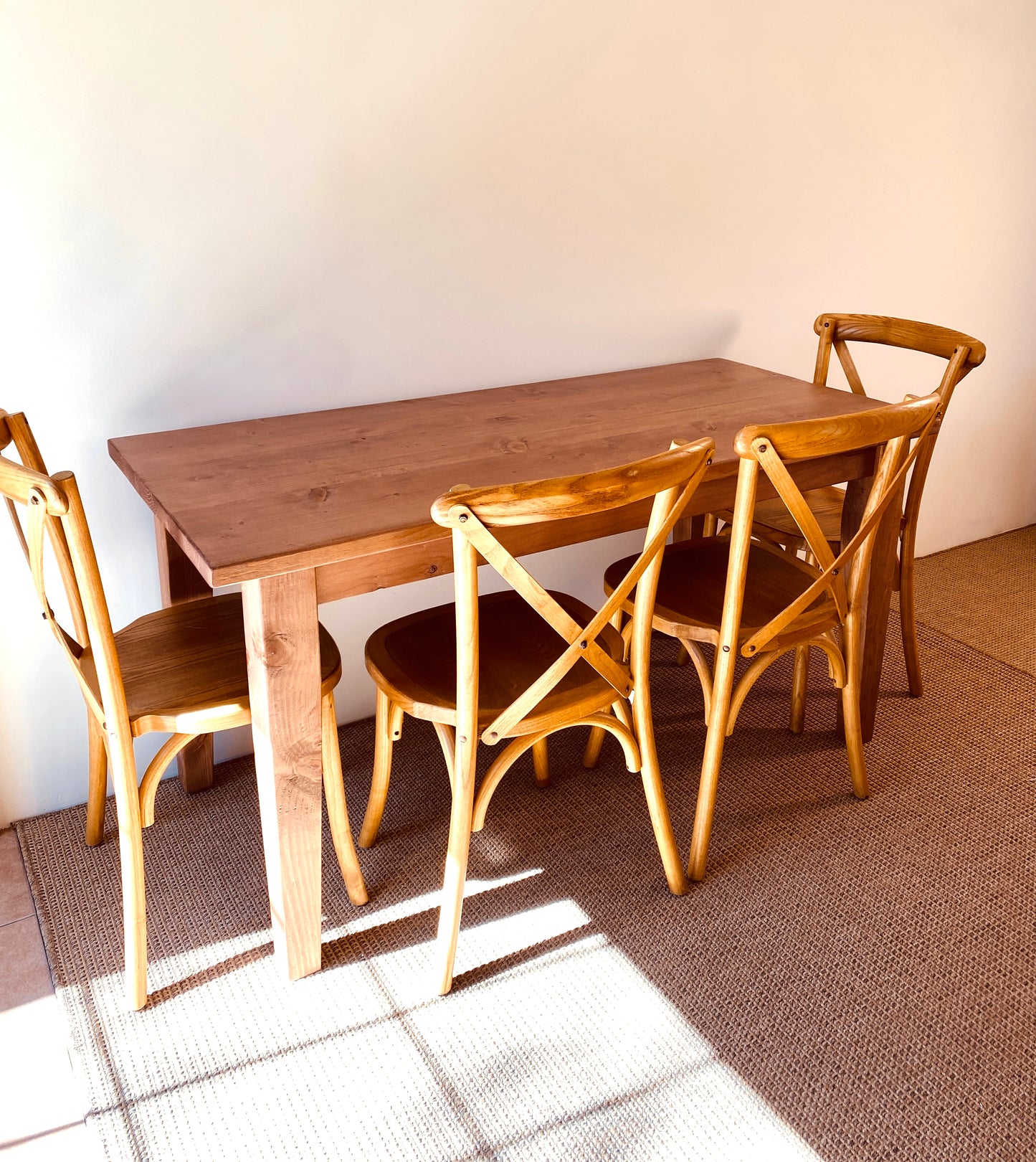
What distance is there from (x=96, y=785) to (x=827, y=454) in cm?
148

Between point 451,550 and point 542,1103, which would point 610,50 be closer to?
point 451,550

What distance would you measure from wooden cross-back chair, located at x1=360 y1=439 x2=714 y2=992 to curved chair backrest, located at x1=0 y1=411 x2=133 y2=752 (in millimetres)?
435

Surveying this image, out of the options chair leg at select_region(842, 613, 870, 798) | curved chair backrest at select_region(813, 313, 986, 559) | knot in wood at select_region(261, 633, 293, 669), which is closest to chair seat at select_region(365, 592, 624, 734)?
knot in wood at select_region(261, 633, 293, 669)

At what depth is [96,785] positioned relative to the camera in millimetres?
1978

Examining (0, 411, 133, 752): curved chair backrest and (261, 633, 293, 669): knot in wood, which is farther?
(261, 633, 293, 669): knot in wood

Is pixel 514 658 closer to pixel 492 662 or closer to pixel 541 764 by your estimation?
pixel 492 662

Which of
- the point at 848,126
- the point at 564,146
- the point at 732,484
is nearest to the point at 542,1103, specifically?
the point at 732,484

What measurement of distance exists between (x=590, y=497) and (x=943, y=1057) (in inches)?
41.5

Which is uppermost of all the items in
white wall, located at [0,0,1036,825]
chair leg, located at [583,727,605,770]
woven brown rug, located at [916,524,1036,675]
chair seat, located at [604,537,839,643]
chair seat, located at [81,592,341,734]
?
white wall, located at [0,0,1036,825]

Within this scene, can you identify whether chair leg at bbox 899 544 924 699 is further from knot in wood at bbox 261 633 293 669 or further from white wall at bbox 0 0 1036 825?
knot in wood at bbox 261 633 293 669

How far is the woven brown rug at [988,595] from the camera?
2.93m

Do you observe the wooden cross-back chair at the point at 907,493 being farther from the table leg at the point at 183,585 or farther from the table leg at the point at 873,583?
the table leg at the point at 183,585

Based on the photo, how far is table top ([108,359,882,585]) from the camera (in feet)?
4.99

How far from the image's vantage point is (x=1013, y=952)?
5.99ft
